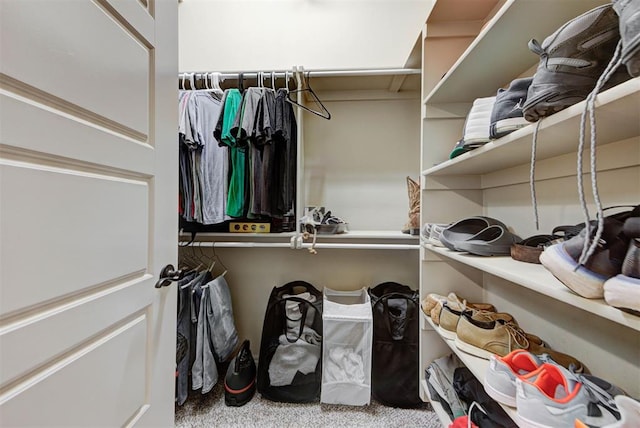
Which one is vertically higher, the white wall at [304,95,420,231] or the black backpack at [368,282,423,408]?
the white wall at [304,95,420,231]

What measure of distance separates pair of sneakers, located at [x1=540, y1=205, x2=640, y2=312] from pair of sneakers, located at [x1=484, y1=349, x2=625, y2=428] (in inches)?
10.4

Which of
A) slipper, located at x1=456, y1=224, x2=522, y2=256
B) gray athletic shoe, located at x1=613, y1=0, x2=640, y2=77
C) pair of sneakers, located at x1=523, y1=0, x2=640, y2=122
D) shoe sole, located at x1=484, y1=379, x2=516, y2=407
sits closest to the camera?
gray athletic shoe, located at x1=613, y1=0, x2=640, y2=77

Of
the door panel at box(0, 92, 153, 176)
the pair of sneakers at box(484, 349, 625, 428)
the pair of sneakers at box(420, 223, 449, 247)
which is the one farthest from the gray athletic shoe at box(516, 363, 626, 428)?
the door panel at box(0, 92, 153, 176)

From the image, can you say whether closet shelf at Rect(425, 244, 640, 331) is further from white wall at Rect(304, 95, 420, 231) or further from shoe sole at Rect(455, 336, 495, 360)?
white wall at Rect(304, 95, 420, 231)

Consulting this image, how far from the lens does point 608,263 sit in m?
0.46

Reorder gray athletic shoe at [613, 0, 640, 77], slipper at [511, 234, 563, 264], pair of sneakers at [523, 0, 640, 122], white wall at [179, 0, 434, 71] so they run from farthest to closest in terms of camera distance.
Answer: white wall at [179, 0, 434, 71]
slipper at [511, 234, 563, 264]
pair of sneakers at [523, 0, 640, 122]
gray athletic shoe at [613, 0, 640, 77]

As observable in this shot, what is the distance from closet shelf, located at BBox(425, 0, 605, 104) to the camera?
69 cm

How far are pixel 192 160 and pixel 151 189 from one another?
0.83m

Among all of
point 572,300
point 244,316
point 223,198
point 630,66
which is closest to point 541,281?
point 572,300

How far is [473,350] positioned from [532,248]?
39 centimetres

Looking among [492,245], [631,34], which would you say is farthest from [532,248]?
[631,34]

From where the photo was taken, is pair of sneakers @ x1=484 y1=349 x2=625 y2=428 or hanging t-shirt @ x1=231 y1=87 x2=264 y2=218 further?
hanging t-shirt @ x1=231 y1=87 x2=264 y2=218

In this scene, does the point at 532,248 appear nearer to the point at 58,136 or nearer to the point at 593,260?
the point at 593,260

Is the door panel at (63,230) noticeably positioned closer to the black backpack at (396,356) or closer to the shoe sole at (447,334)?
the shoe sole at (447,334)
